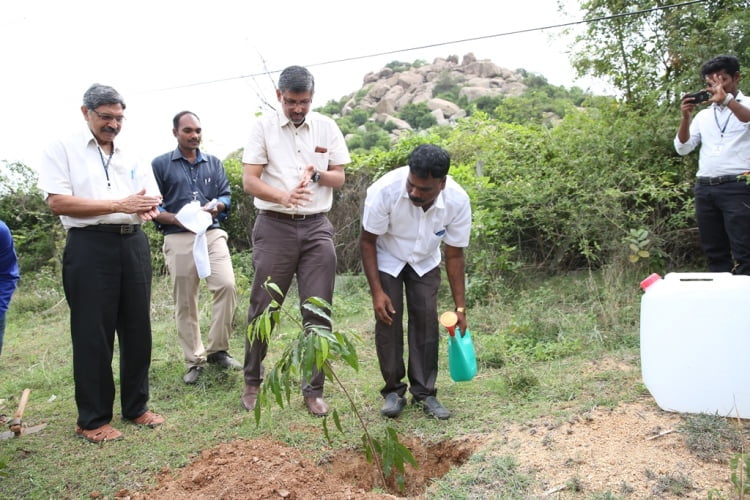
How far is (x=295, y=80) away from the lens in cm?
359

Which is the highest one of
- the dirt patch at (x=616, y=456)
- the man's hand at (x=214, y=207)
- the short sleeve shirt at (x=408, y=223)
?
the man's hand at (x=214, y=207)

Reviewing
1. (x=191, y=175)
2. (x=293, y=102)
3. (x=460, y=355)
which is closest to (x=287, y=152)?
(x=293, y=102)

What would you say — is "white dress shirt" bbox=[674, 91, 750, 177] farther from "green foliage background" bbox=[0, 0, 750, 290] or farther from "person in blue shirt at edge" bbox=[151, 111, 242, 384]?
"person in blue shirt at edge" bbox=[151, 111, 242, 384]

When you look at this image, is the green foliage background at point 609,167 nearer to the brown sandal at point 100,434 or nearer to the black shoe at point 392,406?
the black shoe at point 392,406

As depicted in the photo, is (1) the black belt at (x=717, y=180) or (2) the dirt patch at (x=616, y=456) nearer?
(2) the dirt patch at (x=616, y=456)

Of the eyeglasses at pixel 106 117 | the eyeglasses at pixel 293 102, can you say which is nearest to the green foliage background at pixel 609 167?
the eyeglasses at pixel 293 102

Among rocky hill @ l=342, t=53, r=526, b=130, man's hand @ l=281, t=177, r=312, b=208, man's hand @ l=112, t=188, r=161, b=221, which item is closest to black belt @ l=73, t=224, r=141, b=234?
man's hand @ l=112, t=188, r=161, b=221

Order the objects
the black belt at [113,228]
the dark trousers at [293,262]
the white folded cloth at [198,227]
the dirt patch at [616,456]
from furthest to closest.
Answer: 1. the white folded cloth at [198,227]
2. the dark trousers at [293,262]
3. the black belt at [113,228]
4. the dirt patch at [616,456]

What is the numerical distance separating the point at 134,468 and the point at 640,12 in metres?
6.04

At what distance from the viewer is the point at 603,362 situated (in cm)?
427

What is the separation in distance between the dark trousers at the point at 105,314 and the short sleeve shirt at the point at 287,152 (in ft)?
2.74

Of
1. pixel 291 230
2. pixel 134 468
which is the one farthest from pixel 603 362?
pixel 134 468

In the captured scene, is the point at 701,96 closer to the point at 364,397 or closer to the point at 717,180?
the point at 717,180

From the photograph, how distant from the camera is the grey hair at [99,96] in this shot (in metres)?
3.39
